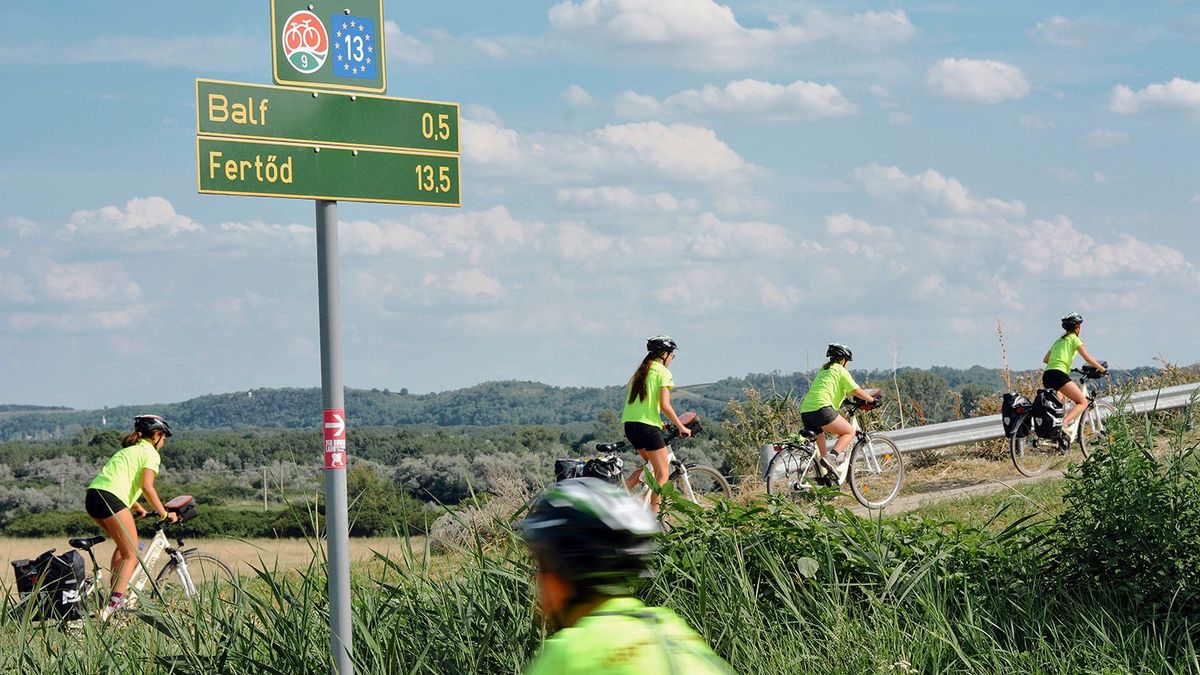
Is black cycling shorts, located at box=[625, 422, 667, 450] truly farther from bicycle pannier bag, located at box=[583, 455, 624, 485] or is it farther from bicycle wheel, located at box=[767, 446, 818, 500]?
bicycle wheel, located at box=[767, 446, 818, 500]

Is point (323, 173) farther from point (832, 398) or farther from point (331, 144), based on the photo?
point (832, 398)

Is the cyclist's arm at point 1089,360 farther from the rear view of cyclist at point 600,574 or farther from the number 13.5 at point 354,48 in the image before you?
the rear view of cyclist at point 600,574

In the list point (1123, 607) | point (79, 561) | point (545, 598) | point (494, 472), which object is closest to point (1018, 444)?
point (494, 472)

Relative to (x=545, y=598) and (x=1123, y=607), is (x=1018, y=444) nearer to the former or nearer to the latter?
(x=1123, y=607)

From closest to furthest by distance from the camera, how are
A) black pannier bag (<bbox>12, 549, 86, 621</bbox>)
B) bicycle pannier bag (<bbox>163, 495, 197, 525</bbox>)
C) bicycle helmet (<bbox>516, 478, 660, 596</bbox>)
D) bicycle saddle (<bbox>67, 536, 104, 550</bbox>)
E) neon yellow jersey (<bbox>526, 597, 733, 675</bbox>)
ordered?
neon yellow jersey (<bbox>526, 597, 733, 675</bbox>) → bicycle helmet (<bbox>516, 478, 660, 596</bbox>) → black pannier bag (<bbox>12, 549, 86, 621</bbox>) → bicycle saddle (<bbox>67, 536, 104, 550</bbox>) → bicycle pannier bag (<bbox>163, 495, 197, 525</bbox>)

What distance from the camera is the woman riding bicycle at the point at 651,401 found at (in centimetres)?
1286

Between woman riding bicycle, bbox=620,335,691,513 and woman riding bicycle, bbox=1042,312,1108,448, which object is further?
woman riding bicycle, bbox=1042,312,1108,448

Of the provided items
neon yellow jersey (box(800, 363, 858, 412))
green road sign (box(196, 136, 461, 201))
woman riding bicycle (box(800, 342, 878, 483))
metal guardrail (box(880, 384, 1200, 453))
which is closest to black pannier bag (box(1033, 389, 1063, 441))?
metal guardrail (box(880, 384, 1200, 453))

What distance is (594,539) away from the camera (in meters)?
2.56

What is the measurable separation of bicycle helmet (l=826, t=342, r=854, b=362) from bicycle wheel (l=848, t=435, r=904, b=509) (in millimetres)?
1183

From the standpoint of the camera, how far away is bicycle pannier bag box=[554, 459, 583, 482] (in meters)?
→ 13.0

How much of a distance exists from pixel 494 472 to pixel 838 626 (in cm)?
447

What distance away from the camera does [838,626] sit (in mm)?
6090

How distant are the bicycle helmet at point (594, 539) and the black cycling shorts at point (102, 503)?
30.8ft
